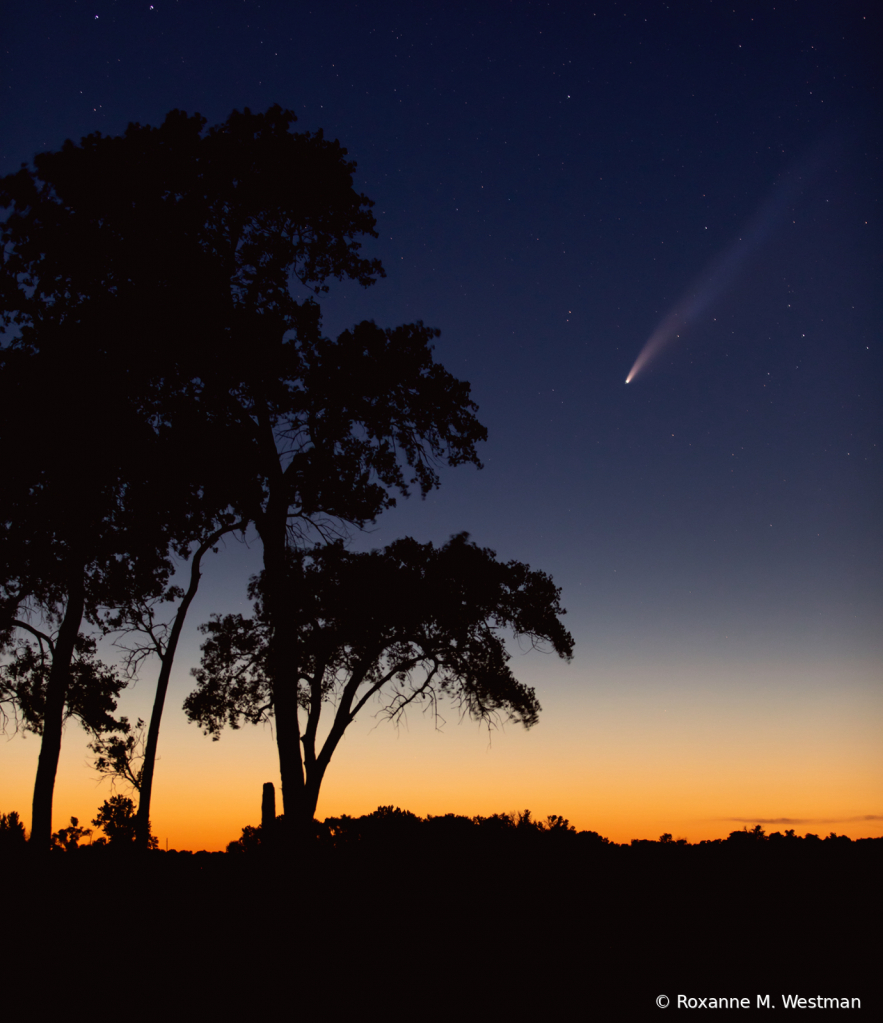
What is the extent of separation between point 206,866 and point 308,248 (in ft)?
42.8

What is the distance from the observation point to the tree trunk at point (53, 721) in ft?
59.6

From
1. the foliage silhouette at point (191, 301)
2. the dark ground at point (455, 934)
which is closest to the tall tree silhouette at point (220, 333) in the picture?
the foliage silhouette at point (191, 301)

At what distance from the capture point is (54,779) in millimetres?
18625

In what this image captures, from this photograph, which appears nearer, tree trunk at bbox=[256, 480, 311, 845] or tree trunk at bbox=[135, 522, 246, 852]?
tree trunk at bbox=[256, 480, 311, 845]

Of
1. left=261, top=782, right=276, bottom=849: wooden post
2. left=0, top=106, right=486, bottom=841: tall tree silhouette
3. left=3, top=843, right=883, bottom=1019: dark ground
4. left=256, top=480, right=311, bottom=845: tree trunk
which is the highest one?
left=0, top=106, right=486, bottom=841: tall tree silhouette

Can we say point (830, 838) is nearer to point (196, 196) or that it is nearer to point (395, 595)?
point (395, 595)

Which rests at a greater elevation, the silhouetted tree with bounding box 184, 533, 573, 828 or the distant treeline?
the silhouetted tree with bounding box 184, 533, 573, 828

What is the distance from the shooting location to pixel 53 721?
18.6 meters

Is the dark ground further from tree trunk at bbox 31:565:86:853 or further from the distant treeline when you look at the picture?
tree trunk at bbox 31:565:86:853

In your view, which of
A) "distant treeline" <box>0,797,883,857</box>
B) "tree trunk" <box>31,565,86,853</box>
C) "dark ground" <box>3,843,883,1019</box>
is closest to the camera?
"dark ground" <box>3,843,883,1019</box>

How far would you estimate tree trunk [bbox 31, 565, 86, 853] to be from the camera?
18164mm

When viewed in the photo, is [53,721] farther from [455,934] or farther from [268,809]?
[455,934]

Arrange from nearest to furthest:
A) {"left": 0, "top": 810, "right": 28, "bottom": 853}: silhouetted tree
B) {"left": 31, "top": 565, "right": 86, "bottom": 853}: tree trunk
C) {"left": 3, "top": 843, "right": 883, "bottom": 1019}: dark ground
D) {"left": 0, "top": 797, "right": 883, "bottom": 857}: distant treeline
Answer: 1. {"left": 3, "top": 843, "right": 883, "bottom": 1019}: dark ground
2. {"left": 0, "top": 797, "right": 883, "bottom": 857}: distant treeline
3. {"left": 0, "top": 810, "right": 28, "bottom": 853}: silhouetted tree
4. {"left": 31, "top": 565, "right": 86, "bottom": 853}: tree trunk

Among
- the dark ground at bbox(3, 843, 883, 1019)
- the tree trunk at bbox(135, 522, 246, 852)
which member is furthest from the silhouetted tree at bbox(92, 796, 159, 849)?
the dark ground at bbox(3, 843, 883, 1019)
